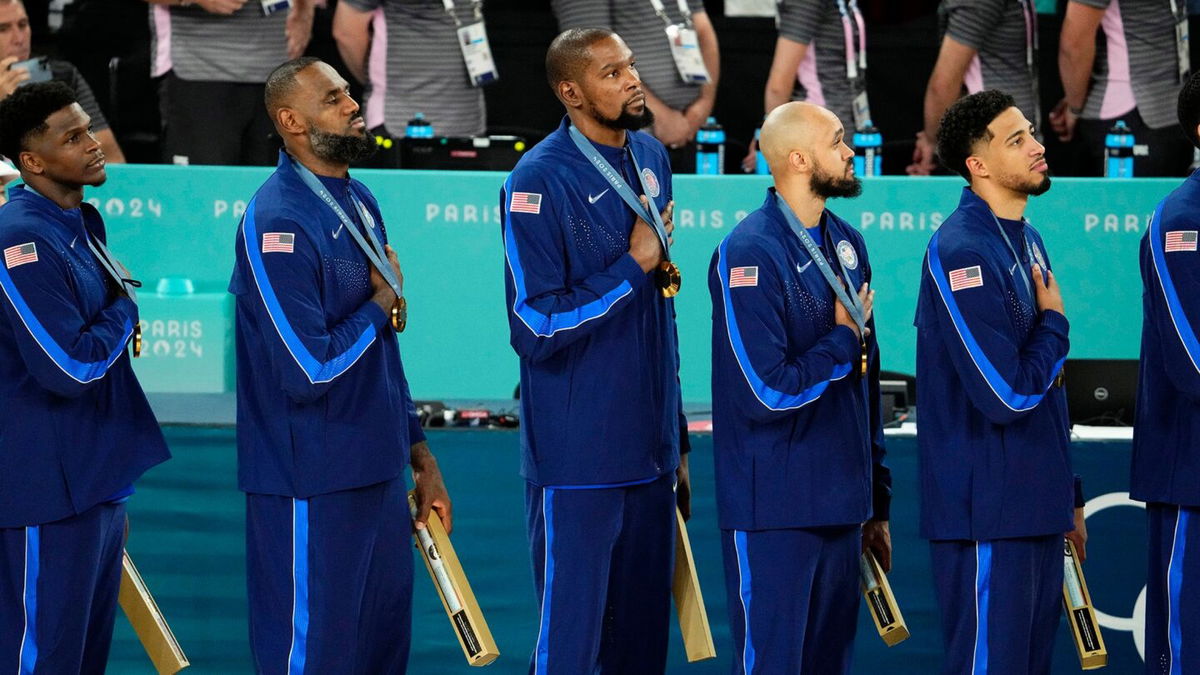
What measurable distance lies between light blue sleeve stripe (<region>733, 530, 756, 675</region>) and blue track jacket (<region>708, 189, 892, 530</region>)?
0.18ft

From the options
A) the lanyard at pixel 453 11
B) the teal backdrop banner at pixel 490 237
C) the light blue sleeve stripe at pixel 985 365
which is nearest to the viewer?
the light blue sleeve stripe at pixel 985 365

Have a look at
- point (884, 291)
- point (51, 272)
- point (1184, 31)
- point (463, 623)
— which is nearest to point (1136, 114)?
point (1184, 31)

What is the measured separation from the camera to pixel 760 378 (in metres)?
4.14

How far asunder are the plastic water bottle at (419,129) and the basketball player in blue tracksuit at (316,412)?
2.92 meters

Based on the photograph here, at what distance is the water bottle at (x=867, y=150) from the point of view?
751cm

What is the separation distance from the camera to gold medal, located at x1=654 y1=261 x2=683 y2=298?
430cm

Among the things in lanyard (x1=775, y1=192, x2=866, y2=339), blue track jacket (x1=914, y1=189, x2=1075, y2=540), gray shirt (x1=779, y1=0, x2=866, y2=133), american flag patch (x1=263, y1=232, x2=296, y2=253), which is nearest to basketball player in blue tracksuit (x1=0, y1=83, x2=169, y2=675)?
american flag patch (x1=263, y1=232, x2=296, y2=253)

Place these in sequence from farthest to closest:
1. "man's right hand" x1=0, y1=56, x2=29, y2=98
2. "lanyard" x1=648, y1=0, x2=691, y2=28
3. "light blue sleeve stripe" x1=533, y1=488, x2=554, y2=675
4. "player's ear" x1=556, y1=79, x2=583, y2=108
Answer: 1. "lanyard" x1=648, y1=0, x2=691, y2=28
2. "man's right hand" x1=0, y1=56, x2=29, y2=98
3. "player's ear" x1=556, y1=79, x2=583, y2=108
4. "light blue sleeve stripe" x1=533, y1=488, x2=554, y2=675

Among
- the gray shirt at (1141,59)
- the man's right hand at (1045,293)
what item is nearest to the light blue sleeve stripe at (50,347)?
the man's right hand at (1045,293)

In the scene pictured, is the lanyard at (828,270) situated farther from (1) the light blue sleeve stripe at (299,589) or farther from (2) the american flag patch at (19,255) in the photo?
(2) the american flag patch at (19,255)

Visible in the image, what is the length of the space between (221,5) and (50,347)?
369cm

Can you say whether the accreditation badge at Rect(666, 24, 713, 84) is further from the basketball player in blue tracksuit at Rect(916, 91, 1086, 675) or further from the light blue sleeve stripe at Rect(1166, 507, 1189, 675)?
the light blue sleeve stripe at Rect(1166, 507, 1189, 675)

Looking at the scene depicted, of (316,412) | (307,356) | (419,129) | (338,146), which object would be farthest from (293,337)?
(419,129)

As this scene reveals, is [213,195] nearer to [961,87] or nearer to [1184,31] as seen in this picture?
[961,87]
